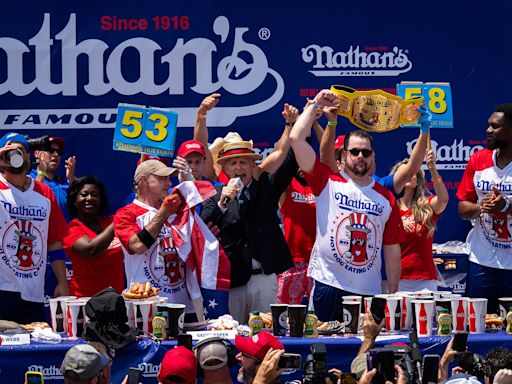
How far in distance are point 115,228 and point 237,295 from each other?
1.11 m

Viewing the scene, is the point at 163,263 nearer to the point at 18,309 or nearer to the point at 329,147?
the point at 18,309

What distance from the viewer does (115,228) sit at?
25.0 feet

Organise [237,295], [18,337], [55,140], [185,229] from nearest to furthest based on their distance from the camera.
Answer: [18,337] → [185,229] → [237,295] → [55,140]

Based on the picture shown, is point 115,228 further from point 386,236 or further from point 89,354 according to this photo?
point 89,354

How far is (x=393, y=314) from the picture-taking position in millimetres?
7039

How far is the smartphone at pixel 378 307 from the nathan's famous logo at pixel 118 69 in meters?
3.95

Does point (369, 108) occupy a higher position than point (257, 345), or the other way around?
point (369, 108)

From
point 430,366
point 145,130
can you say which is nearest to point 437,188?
point 145,130

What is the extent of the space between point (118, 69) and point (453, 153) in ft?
9.71

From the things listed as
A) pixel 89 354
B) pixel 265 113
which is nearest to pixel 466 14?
pixel 265 113

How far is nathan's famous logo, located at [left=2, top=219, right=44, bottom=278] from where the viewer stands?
307 inches

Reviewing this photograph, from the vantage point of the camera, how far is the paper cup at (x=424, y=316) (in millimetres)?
6957

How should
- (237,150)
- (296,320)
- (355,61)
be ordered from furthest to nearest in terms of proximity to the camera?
(355,61)
(237,150)
(296,320)

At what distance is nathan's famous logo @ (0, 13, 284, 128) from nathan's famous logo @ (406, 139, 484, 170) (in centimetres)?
147
